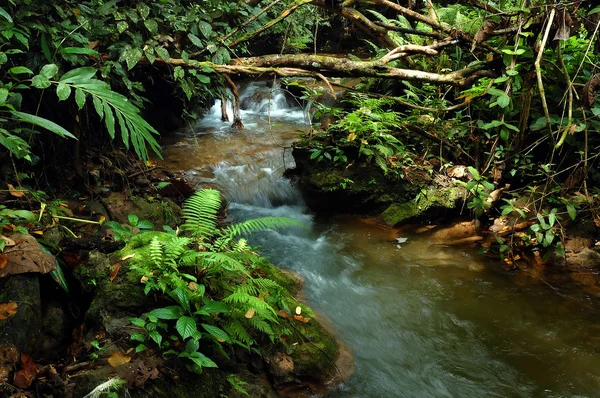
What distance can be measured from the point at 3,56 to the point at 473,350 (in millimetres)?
4421

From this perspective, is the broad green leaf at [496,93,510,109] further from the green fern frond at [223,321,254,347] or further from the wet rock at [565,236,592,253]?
the green fern frond at [223,321,254,347]

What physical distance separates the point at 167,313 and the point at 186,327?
0.56ft

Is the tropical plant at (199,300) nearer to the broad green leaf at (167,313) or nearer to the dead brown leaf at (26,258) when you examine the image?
the broad green leaf at (167,313)

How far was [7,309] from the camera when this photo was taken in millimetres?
2074

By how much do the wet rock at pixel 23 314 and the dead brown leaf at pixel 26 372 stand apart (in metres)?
0.07

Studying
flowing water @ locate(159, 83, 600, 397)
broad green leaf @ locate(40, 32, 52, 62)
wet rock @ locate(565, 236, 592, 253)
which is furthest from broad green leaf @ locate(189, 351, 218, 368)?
wet rock @ locate(565, 236, 592, 253)

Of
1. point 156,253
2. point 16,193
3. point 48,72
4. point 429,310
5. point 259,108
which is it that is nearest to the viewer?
point 156,253

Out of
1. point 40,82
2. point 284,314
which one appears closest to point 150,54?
point 40,82

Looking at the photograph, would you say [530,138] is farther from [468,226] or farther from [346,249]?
[346,249]

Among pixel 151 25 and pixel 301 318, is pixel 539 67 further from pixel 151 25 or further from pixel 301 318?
pixel 151 25

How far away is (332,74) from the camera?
514 centimetres

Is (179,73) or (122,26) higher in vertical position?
(122,26)

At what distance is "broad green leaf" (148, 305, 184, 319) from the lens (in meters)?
2.25

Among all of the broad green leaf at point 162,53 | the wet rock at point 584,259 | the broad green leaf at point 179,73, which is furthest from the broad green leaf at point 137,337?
the wet rock at point 584,259
